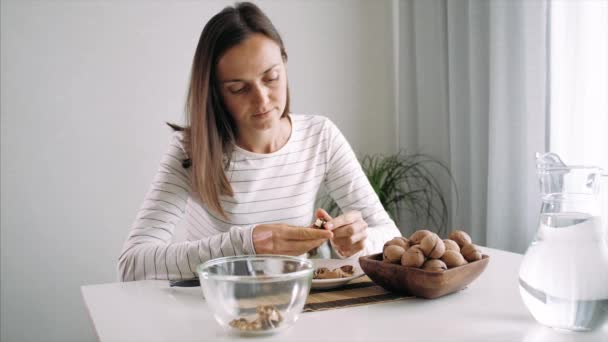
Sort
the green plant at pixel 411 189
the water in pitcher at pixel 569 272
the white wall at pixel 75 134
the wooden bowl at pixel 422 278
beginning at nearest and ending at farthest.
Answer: the water in pitcher at pixel 569 272 → the wooden bowl at pixel 422 278 → the white wall at pixel 75 134 → the green plant at pixel 411 189

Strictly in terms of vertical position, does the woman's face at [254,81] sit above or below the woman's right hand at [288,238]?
above

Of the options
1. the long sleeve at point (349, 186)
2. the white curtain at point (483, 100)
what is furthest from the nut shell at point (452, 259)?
the white curtain at point (483, 100)

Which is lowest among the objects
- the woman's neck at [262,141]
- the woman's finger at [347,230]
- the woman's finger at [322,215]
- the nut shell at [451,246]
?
the woman's finger at [347,230]

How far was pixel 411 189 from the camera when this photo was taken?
321 centimetres

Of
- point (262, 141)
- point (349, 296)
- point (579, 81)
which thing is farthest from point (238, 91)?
point (579, 81)

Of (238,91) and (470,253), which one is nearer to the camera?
(470,253)

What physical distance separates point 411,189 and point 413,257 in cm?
218

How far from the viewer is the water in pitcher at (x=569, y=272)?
0.83 metres

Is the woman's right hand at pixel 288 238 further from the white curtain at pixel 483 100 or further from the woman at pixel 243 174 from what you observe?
the white curtain at pixel 483 100

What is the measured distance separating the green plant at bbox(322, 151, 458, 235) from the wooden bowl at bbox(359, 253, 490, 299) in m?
1.84

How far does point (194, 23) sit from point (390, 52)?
1160 mm

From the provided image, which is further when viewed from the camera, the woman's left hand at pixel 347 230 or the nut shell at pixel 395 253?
the woman's left hand at pixel 347 230

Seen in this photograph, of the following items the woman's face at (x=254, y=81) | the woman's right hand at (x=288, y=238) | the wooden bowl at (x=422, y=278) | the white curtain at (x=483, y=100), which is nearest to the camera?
the wooden bowl at (x=422, y=278)

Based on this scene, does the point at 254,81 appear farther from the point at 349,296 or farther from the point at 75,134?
the point at 75,134
